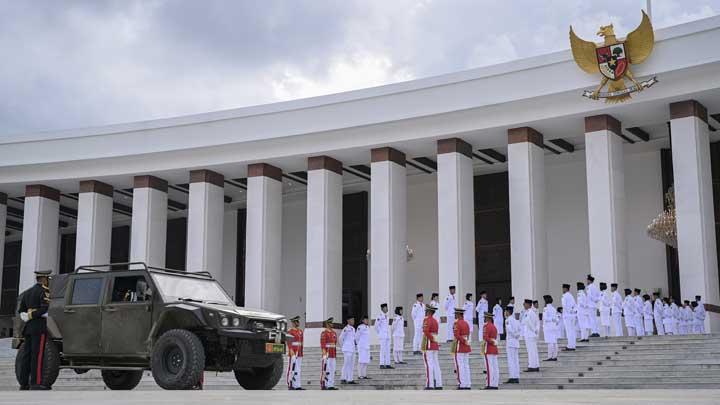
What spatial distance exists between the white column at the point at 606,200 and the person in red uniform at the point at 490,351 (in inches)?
342

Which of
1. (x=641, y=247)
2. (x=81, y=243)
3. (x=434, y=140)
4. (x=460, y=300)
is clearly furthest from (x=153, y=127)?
(x=641, y=247)

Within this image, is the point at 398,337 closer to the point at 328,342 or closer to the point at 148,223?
the point at 328,342

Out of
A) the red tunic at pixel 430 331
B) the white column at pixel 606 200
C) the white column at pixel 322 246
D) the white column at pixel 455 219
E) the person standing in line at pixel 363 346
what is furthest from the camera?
the white column at pixel 322 246

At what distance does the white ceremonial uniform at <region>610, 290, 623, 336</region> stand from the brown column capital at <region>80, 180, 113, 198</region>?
19.7 metres

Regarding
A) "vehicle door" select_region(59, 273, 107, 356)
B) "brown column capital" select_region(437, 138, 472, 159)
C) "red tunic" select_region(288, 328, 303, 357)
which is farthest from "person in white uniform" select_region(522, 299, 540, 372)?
"vehicle door" select_region(59, 273, 107, 356)

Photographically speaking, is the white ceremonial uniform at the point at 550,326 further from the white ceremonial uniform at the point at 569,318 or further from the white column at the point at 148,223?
the white column at the point at 148,223

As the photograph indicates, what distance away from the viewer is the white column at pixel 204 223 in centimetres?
3119

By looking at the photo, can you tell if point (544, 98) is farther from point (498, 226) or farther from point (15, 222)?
point (15, 222)

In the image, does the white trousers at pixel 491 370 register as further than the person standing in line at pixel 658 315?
No

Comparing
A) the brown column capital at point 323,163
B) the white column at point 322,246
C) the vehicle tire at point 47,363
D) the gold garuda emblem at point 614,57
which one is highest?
the gold garuda emblem at point 614,57

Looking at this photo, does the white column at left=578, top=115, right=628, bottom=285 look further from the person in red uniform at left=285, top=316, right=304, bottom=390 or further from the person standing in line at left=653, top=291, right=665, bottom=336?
the person in red uniform at left=285, top=316, right=304, bottom=390

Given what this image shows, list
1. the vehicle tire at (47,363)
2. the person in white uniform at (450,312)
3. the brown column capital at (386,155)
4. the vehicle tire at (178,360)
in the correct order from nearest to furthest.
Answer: the vehicle tire at (178,360) < the vehicle tire at (47,363) < the person in white uniform at (450,312) < the brown column capital at (386,155)

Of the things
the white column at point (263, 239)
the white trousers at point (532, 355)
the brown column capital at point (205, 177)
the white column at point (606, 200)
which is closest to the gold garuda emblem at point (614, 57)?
the white column at point (606, 200)

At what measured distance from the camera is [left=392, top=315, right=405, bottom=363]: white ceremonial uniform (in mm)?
22547
